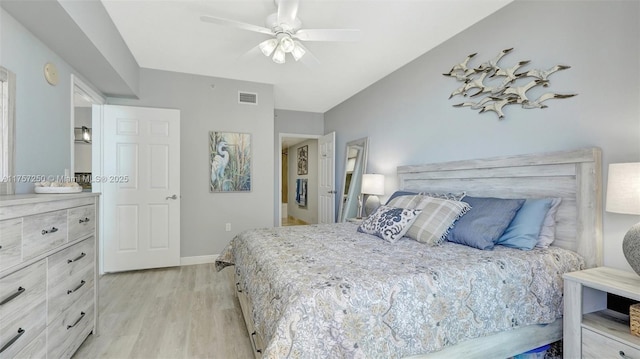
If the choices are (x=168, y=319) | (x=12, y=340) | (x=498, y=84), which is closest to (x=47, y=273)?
(x=12, y=340)

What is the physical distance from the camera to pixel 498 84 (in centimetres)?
233

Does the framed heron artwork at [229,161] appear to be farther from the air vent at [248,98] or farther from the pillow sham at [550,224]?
the pillow sham at [550,224]

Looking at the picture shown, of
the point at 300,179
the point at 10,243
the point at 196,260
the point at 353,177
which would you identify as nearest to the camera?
the point at 10,243

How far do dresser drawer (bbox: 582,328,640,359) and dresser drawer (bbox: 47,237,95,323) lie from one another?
110 inches

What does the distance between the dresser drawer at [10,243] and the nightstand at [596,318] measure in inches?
105

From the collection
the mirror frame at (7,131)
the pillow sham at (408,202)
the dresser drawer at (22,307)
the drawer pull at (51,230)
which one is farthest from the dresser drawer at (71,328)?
the pillow sham at (408,202)

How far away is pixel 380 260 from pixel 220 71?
Result: 3224 millimetres

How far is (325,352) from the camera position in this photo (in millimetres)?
1128

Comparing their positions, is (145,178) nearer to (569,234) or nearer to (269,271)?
(269,271)

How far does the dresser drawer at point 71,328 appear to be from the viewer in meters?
1.46

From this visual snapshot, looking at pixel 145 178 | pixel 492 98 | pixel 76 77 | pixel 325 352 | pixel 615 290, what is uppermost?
pixel 76 77

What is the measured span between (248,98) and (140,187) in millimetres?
1849

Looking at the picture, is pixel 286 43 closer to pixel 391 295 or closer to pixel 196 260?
pixel 391 295

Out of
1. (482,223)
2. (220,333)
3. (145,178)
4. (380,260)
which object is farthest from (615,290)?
(145,178)
